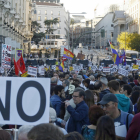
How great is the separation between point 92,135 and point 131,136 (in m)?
0.49

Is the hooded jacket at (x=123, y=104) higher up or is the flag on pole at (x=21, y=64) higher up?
Answer: the flag on pole at (x=21, y=64)

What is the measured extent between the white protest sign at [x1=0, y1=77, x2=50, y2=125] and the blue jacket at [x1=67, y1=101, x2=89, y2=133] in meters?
1.45

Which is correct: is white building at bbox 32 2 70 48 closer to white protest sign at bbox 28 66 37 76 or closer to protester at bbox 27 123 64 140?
white protest sign at bbox 28 66 37 76

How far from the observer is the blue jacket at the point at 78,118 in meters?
5.02

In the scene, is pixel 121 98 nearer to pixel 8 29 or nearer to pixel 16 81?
pixel 16 81

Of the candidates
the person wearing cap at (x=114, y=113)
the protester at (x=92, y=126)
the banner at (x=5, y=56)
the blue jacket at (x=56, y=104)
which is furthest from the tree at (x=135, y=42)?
the protester at (x=92, y=126)

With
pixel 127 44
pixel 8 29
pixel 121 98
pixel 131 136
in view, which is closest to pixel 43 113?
pixel 131 136

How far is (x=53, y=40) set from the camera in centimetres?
9894

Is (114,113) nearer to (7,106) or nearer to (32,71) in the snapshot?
(7,106)

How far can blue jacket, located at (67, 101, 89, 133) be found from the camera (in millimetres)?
5023

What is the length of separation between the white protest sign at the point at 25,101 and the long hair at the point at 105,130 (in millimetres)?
600

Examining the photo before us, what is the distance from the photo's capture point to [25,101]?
3.65m

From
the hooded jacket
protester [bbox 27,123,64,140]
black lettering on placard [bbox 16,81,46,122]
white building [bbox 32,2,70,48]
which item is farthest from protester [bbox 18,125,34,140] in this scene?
white building [bbox 32,2,70,48]

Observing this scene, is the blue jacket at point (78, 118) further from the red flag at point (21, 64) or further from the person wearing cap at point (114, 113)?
the red flag at point (21, 64)
